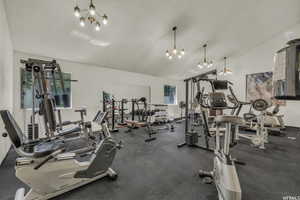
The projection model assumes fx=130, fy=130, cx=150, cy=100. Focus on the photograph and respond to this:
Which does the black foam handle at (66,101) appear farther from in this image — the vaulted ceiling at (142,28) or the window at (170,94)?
the window at (170,94)

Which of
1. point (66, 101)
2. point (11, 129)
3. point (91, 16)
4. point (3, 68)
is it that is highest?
point (91, 16)

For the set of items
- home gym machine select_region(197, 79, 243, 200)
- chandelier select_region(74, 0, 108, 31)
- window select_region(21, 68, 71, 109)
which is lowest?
home gym machine select_region(197, 79, 243, 200)

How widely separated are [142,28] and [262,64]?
21.0ft

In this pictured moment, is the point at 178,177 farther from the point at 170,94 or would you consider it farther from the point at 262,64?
the point at 262,64

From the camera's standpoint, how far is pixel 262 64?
21.1 feet

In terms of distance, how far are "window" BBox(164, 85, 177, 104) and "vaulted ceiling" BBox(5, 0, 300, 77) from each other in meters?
2.22

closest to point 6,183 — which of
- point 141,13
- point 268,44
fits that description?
point 141,13

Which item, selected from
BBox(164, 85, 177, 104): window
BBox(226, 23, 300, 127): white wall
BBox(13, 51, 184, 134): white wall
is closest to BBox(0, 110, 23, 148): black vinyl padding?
BBox(13, 51, 184, 134): white wall

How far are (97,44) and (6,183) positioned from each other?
A: 3.59 meters

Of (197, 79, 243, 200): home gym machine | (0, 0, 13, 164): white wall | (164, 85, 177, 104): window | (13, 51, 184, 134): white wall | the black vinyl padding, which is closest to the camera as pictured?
(197, 79, 243, 200): home gym machine

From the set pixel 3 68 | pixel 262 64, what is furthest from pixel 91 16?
pixel 262 64

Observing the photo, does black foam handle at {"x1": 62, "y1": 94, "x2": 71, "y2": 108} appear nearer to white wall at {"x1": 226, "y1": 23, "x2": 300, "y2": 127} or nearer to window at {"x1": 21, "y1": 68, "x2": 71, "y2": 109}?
window at {"x1": 21, "y1": 68, "x2": 71, "y2": 109}

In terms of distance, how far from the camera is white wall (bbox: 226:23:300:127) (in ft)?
18.7

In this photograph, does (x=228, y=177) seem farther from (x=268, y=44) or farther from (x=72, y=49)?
(x=268, y=44)
